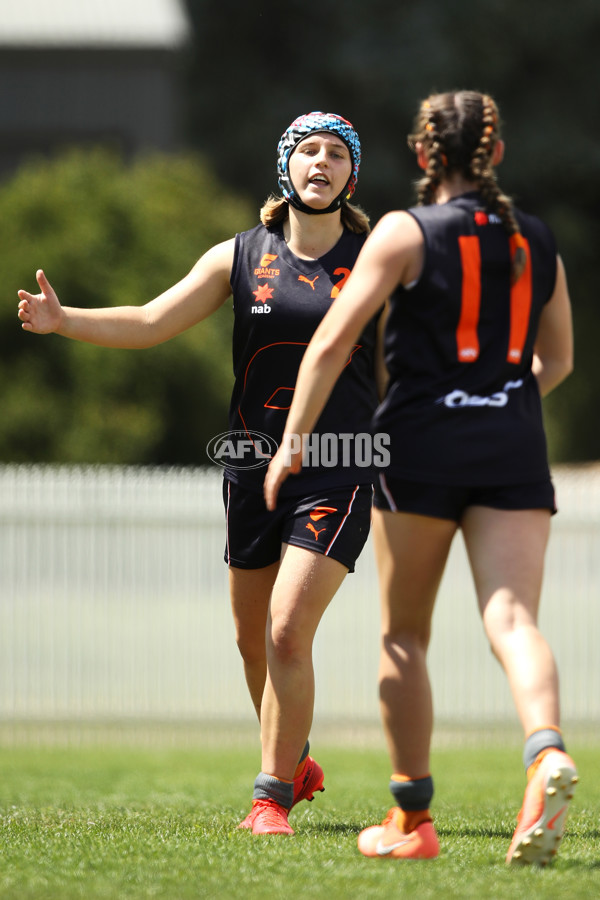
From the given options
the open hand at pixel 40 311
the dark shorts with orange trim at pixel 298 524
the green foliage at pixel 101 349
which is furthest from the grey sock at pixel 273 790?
the green foliage at pixel 101 349

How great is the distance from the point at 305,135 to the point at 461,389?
1525mm

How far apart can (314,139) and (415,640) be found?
1.89 meters

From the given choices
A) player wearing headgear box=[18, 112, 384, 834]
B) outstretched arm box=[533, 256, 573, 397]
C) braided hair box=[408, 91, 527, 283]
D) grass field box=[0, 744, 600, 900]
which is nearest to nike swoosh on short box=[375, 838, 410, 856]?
grass field box=[0, 744, 600, 900]

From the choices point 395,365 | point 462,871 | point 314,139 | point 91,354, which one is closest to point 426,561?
point 395,365

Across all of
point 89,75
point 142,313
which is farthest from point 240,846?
point 89,75

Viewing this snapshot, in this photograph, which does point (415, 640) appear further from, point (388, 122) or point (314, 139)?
point (388, 122)

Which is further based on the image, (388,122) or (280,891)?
(388,122)

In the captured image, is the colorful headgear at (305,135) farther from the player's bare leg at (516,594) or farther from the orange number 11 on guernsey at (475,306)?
the player's bare leg at (516,594)

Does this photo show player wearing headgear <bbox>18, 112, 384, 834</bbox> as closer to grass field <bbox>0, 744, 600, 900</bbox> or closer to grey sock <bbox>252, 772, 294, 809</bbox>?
grey sock <bbox>252, 772, 294, 809</bbox>

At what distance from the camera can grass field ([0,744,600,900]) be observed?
304cm

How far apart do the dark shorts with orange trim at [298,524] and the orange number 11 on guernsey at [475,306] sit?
3.41ft

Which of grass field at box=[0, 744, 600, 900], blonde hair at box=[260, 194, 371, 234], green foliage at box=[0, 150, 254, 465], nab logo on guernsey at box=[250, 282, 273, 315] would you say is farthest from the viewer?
green foliage at box=[0, 150, 254, 465]

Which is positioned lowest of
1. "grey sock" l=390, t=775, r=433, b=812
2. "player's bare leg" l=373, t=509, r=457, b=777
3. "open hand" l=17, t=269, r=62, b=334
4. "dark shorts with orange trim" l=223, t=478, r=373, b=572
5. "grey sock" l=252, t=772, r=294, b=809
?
"grey sock" l=252, t=772, r=294, b=809

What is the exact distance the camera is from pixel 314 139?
440 cm
